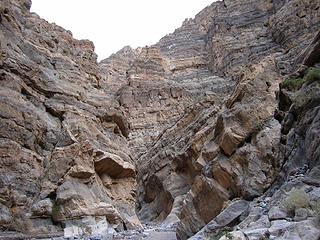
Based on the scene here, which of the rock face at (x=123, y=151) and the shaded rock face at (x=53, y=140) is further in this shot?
the shaded rock face at (x=53, y=140)

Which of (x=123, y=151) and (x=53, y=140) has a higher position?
(x=53, y=140)

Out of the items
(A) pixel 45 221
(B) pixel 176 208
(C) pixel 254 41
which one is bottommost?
(B) pixel 176 208

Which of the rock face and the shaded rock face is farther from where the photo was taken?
the shaded rock face

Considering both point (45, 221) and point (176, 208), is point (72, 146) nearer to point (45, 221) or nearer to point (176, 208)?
point (45, 221)

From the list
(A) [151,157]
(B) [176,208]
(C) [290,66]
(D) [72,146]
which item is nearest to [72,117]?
(D) [72,146]

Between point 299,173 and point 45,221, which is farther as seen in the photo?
point 45,221

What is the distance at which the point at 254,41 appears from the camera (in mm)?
70625

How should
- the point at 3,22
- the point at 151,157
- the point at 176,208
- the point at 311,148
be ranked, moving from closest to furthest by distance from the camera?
the point at 311,148 → the point at 3,22 → the point at 176,208 → the point at 151,157

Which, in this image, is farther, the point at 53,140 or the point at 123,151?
the point at 123,151

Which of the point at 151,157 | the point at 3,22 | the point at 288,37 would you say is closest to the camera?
the point at 3,22

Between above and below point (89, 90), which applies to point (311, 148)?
below

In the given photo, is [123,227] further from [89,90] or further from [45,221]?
[89,90]

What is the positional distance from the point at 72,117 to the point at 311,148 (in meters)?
17.2

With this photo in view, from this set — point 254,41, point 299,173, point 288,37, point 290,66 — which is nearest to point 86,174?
point 290,66
